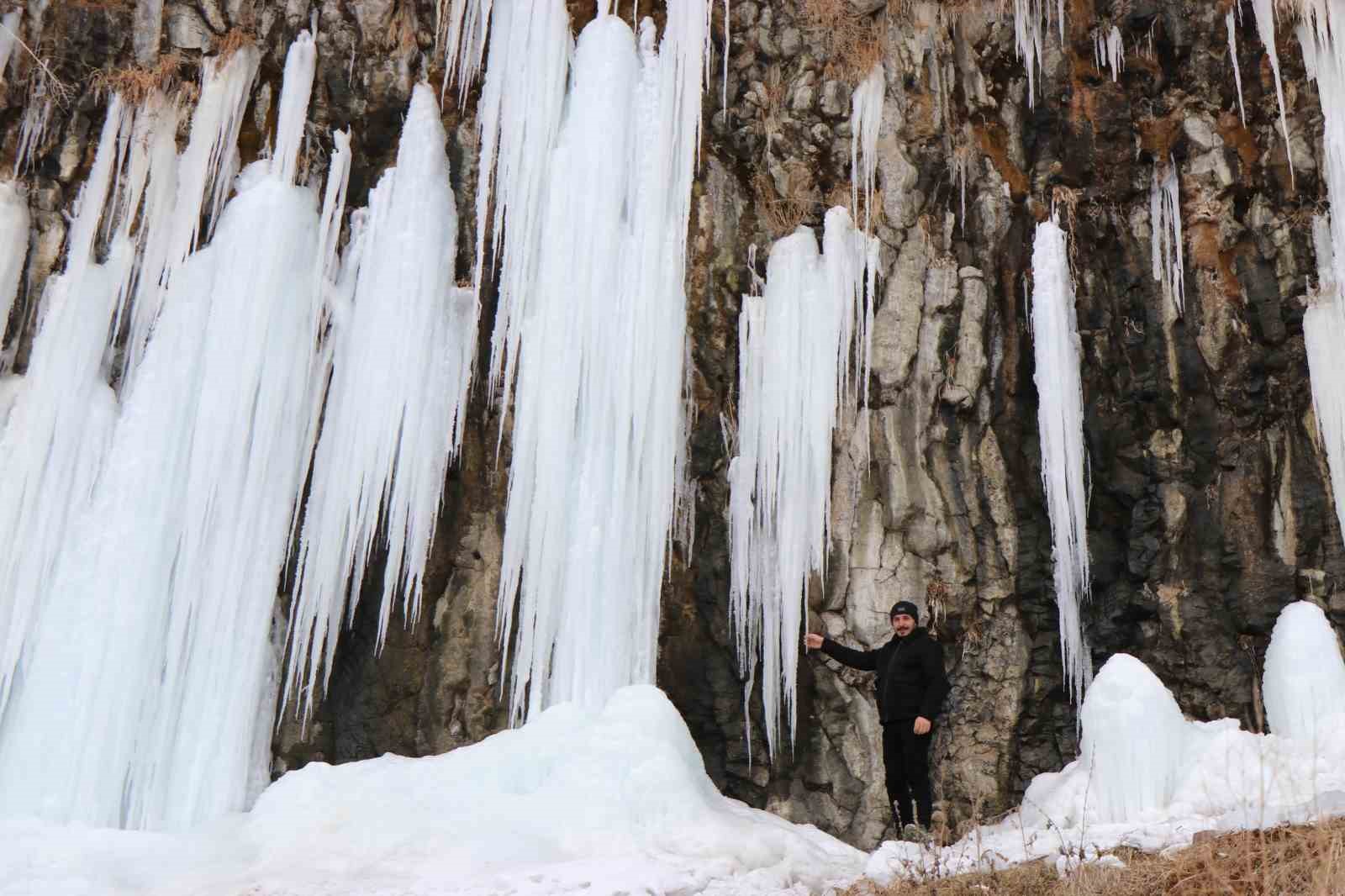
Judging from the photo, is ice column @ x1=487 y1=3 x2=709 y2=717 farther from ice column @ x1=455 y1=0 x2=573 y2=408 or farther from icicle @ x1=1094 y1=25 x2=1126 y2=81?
icicle @ x1=1094 y1=25 x2=1126 y2=81

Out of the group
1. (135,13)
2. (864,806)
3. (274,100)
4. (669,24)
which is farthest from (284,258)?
(864,806)

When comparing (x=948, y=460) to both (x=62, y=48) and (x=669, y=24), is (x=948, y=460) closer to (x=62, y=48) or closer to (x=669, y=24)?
(x=669, y=24)

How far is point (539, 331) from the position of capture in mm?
8789

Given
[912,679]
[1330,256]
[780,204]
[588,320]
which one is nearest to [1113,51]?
[1330,256]

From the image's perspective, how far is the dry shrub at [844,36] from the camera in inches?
390

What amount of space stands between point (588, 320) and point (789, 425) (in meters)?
1.74

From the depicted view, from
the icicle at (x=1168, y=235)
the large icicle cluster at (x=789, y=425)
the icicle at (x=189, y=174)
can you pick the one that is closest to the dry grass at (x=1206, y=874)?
the large icicle cluster at (x=789, y=425)

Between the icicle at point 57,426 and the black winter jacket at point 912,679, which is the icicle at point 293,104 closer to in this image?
the icicle at point 57,426

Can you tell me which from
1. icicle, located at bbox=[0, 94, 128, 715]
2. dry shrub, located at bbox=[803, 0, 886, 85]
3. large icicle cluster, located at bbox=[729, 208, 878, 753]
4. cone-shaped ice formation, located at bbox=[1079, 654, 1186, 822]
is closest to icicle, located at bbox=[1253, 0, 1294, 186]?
dry shrub, located at bbox=[803, 0, 886, 85]

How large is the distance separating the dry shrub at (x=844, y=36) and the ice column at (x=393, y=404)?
3358 mm

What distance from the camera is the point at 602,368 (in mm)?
8625

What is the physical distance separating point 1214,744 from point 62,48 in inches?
405

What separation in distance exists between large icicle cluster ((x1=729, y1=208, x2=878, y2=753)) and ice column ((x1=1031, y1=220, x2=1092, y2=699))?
1.43 m

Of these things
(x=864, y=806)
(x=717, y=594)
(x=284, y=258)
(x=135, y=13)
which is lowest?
(x=864, y=806)
